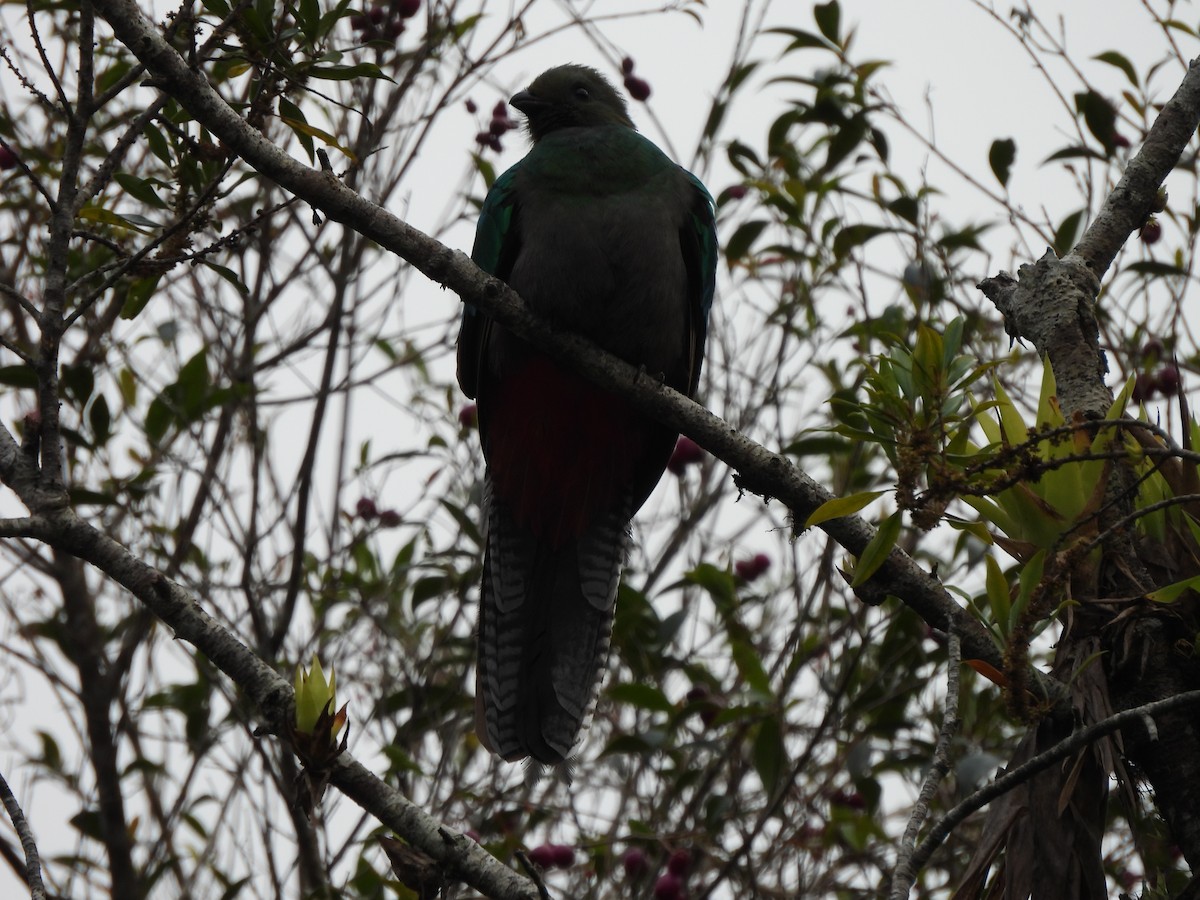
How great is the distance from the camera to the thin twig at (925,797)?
7.77 feet

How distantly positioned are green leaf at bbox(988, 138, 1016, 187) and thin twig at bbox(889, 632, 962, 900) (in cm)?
340

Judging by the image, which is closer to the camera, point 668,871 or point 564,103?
point 668,871

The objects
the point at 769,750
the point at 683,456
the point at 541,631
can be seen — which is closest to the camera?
the point at 541,631

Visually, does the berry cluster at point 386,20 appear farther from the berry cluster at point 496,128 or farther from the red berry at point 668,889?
the red berry at point 668,889

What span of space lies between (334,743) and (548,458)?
2.18 meters

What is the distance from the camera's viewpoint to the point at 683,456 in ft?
20.6

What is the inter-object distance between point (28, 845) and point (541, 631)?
228 cm

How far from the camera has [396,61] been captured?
239 inches

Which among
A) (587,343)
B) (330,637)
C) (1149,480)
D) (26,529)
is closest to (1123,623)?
(1149,480)

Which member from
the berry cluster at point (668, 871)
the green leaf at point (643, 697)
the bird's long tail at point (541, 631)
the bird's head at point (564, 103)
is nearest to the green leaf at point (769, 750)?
the green leaf at point (643, 697)

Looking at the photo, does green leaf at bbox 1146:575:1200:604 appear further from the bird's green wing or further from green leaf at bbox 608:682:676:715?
the bird's green wing

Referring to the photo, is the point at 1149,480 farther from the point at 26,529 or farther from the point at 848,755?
the point at 26,529

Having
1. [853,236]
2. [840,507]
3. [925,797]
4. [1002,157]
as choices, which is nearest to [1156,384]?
[1002,157]

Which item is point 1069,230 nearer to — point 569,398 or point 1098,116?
point 1098,116
